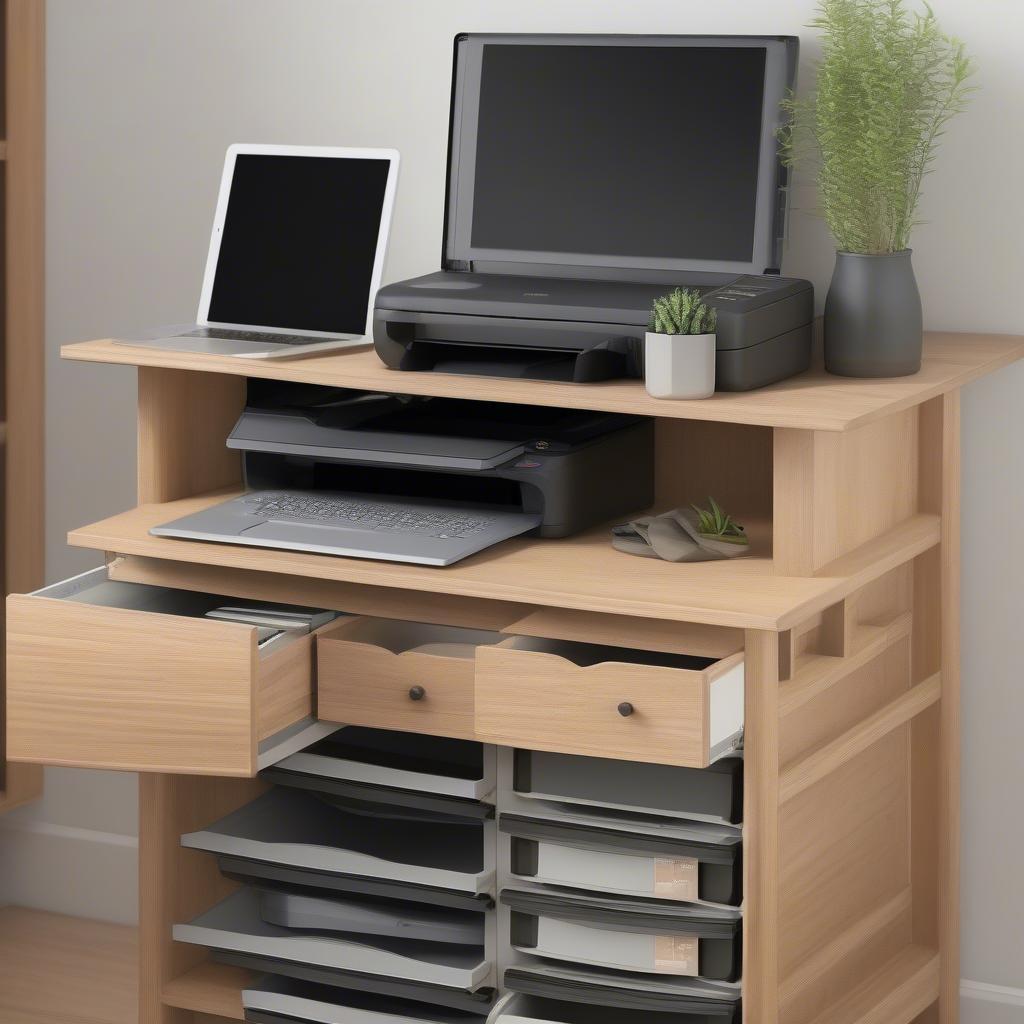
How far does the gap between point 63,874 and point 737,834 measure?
1484 mm

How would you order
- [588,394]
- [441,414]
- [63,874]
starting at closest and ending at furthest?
[588,394] < [441,414] < [63,874]

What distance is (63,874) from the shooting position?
2.94 m

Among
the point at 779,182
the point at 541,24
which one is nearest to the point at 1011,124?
the point at 779,182

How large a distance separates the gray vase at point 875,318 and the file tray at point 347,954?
2.70 feet

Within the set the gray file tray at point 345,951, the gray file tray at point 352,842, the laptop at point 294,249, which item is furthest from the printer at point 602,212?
the gray file tray at point 345,951

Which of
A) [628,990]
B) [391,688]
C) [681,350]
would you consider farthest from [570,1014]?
[681,350]

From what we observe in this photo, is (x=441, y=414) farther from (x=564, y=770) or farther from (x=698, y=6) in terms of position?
(x=698, y=6)

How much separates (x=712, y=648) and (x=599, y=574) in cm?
15

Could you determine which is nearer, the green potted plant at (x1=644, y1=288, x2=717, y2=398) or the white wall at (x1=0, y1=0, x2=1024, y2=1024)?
the green potted plant at (x1=644, y1=288, x2=717, y2=398)

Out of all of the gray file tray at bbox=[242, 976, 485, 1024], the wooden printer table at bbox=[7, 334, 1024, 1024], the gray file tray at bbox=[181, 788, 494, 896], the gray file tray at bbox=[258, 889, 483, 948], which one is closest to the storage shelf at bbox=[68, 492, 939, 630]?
the wooden printer table at bbox=[7, 334, 1024, 1024]

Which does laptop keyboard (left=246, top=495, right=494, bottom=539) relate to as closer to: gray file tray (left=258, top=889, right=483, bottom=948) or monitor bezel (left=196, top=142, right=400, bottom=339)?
monitor bezel (left=196, top=142, right=400, bottom=339)

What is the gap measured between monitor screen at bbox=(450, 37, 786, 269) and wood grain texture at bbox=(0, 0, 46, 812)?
76 centimetres

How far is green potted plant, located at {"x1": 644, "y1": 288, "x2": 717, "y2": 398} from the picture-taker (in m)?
1.86

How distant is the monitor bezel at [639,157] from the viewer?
6.98 ft
